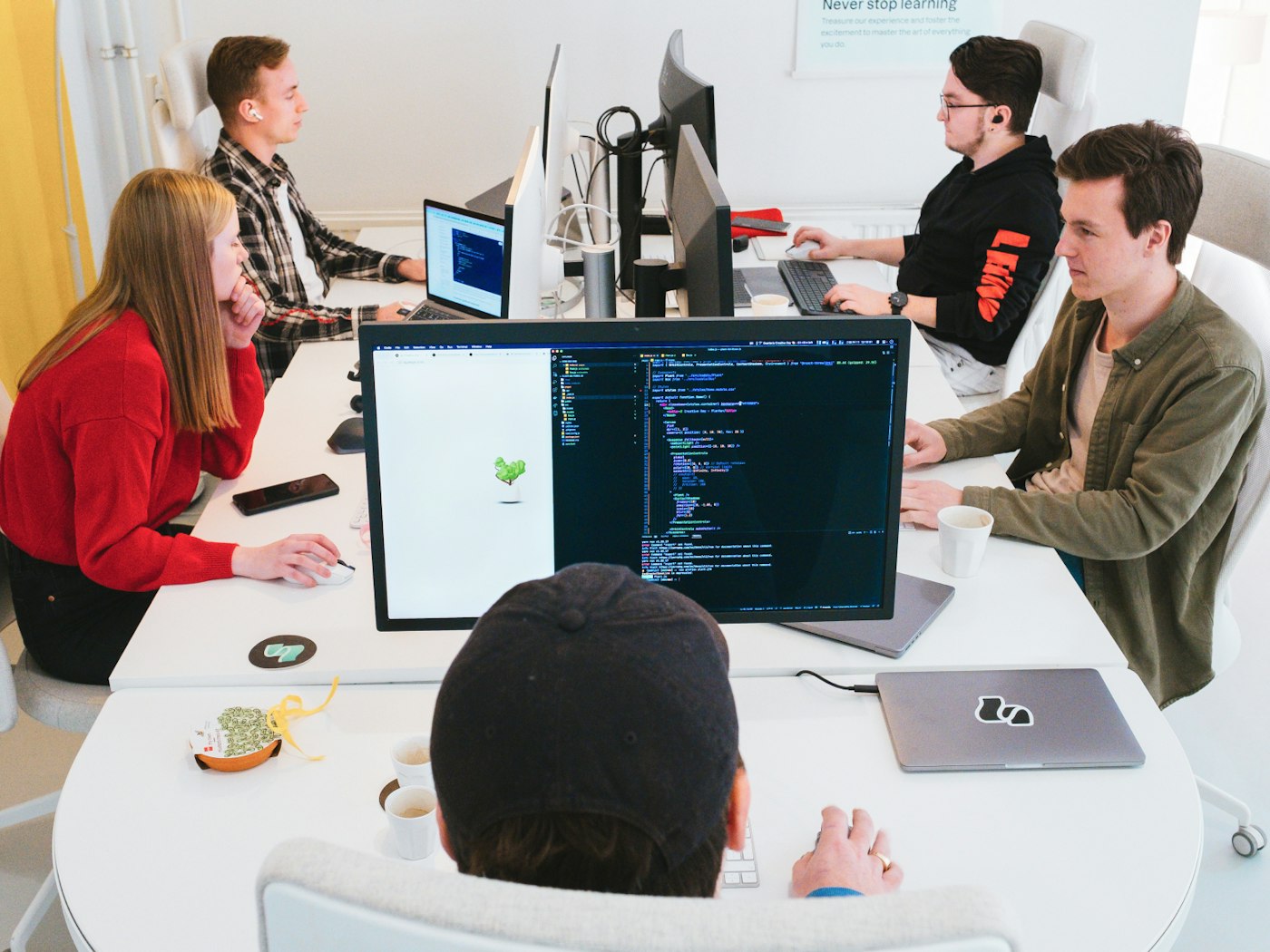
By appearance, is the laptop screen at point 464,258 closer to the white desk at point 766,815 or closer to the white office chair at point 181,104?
the white office chair at point 181,104

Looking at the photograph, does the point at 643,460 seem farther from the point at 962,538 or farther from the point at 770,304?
the point at 770,304

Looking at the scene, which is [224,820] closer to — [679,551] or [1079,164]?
[679,551]

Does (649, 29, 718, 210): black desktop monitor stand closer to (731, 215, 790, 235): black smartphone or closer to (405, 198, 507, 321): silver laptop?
(405, 198, 507, 321): silver laptop

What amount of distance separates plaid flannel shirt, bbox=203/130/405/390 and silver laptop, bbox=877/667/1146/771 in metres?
1.67

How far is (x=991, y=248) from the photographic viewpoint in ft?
9.17

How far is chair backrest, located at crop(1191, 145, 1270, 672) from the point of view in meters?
1.84

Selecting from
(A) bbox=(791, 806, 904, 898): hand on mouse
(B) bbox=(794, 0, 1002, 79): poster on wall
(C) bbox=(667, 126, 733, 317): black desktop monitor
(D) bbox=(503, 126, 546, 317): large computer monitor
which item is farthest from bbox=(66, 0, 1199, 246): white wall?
(A) bbox=(791, 806, 904, 898): hand on mouse

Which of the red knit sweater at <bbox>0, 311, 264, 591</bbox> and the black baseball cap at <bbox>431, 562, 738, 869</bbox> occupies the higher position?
the black baseball cap at <bbox>431, 562, 738, 869</bbox>

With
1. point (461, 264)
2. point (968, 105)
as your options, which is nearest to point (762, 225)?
point (968, 105)

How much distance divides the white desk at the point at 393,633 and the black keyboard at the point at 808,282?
1.13 m

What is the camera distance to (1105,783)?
129 cm

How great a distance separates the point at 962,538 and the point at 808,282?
1.44 metres

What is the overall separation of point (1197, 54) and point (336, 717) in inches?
171

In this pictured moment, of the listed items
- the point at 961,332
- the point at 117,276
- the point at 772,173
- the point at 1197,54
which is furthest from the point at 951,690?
the point at 1197,54
